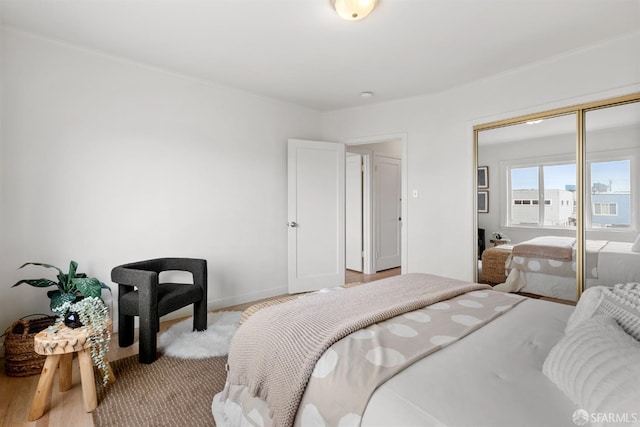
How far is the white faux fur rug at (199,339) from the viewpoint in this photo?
243 cm

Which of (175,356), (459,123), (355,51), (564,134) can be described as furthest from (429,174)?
(175,356)

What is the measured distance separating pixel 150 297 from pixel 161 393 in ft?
2.19

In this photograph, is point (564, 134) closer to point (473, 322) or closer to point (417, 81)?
point (417, 81)

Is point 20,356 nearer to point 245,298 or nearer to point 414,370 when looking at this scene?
point 245,298

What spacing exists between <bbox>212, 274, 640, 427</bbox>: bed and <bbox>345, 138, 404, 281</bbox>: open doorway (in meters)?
3.61

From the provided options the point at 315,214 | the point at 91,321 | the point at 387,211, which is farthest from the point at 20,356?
the point at 387,211

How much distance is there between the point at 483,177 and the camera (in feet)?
11.2

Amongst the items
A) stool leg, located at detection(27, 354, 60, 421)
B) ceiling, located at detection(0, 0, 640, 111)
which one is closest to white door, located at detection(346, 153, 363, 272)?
ceiling, located at detection(0, 0, 640, 111)

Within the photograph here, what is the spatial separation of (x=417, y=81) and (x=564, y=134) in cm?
146

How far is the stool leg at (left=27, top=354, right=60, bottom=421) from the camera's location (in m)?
1.71

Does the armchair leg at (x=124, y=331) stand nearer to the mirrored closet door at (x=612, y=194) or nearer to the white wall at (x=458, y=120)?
the white wall at (x=458, y=120)

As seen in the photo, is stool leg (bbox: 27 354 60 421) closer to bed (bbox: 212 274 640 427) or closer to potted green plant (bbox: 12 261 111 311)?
potted green plant (bbox: 12 261 111 311)

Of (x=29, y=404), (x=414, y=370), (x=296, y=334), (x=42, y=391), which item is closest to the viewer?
(x=414, y=370)

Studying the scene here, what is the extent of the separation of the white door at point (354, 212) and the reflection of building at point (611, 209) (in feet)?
10.4
